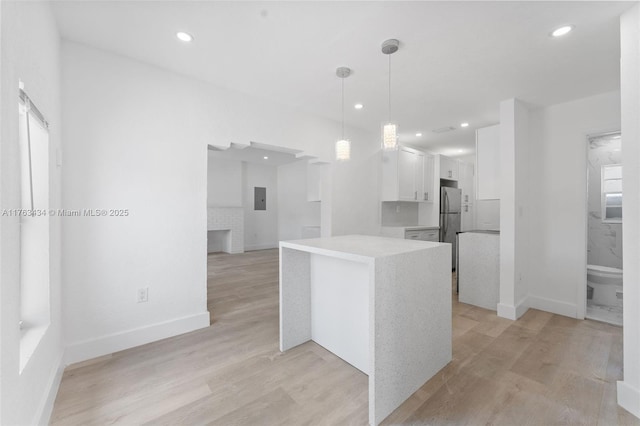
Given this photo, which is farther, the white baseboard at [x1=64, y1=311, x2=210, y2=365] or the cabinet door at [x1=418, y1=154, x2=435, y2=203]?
the cabinet door at [x1=418, y1=154, x2=435, y2=203]

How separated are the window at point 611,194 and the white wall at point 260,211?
7116mm

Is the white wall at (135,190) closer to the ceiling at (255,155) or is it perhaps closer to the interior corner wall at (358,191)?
the interior corner wall at (358,191)

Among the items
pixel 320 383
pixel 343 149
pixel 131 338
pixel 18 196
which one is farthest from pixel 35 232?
pixel 343 149

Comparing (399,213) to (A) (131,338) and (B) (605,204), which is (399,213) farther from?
(A) (131,338)

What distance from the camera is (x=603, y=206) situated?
13.4ft

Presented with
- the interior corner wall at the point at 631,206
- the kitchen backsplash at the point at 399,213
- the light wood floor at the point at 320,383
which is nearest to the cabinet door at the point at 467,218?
the kitchen backsplash at the point at 399,213

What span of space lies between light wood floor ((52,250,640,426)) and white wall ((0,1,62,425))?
0.35m

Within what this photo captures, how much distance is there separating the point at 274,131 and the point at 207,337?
2.30m

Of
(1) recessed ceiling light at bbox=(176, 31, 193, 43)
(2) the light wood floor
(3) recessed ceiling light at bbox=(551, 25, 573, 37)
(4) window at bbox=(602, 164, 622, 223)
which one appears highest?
(1) recessed ceiling light at bbox=(176, 31, 193, 43)

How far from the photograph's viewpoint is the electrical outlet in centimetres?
233

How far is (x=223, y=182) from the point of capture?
23.7 ft

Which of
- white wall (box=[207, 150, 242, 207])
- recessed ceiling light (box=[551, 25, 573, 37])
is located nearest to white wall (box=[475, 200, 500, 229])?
recessed ceiling light (box=[551, 25, 573, 37])

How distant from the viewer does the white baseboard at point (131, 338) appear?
2.06 metres

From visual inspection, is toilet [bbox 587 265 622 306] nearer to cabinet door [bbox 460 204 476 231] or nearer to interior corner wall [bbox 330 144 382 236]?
cabinet door [bbox 460 204 476 231]
